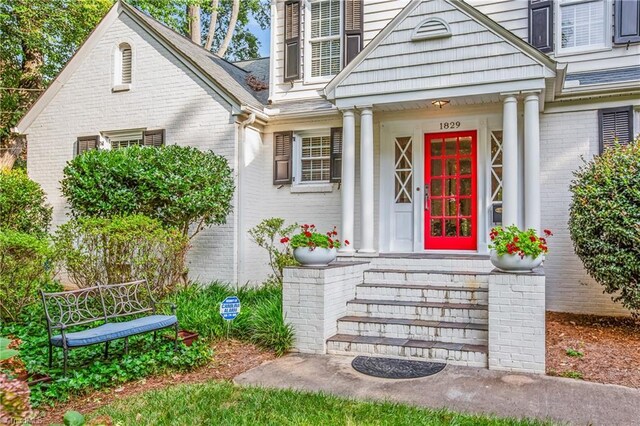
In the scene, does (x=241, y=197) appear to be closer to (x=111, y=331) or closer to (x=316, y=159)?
(x=316, y=159)

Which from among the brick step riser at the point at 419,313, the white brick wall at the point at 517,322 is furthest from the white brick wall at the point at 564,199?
the white brick wall at the point at 517,322

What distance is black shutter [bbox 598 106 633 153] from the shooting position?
7121 millimetres

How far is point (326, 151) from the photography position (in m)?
9.18

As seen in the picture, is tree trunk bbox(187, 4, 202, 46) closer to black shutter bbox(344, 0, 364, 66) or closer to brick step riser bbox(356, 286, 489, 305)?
black shutter bbox(344, 0, 364, 66)

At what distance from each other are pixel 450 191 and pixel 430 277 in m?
2.19

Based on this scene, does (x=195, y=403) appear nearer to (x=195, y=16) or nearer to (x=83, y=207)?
(x=83, y=207)

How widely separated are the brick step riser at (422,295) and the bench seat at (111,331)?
2.67 meters

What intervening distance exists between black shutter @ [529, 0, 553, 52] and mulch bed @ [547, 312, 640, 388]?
4.45 metres

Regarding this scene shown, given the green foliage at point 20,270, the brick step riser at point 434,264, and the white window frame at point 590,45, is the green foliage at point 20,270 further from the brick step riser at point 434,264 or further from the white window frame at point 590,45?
the white window frame at point 590,45

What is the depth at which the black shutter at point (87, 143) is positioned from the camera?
9.84 metres

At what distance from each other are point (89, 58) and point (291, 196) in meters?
5.37

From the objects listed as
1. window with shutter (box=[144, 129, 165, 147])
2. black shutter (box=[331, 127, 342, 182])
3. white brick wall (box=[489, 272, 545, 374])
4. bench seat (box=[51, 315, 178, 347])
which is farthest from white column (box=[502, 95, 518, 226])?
window with shutter (box=[144, 129, 165, 147])

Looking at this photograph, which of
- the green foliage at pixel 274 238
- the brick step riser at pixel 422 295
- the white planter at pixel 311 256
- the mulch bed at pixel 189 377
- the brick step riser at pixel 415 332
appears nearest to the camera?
the mulch bed at pixel 189 377

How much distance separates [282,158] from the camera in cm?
920
